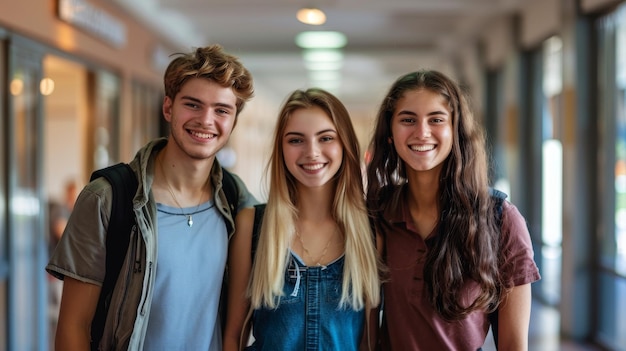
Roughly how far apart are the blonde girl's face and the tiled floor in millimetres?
4023

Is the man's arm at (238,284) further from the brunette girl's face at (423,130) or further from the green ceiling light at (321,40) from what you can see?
the green ceiling light at (321,40)

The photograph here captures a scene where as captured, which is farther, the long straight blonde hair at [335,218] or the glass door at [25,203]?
the glass door at [25,203]

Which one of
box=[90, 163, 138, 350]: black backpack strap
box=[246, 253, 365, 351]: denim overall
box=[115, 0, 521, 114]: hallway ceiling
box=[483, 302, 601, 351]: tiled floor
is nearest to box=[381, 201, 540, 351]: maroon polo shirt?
box=[246, 253, 365, 351]: denim overall

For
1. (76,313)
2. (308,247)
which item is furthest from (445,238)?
(76,313)

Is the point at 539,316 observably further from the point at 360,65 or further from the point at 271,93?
the point at 271,93

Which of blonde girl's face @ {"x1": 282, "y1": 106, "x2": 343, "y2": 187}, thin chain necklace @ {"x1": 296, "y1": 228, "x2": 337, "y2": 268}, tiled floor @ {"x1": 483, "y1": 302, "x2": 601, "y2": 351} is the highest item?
blonde girl's face @ {"x1": 282, "y1": 106, "x2": 343, "y2": 187}

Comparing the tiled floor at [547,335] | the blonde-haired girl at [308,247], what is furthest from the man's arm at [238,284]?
the tiled floor at [547,335]

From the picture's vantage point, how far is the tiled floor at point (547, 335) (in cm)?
548

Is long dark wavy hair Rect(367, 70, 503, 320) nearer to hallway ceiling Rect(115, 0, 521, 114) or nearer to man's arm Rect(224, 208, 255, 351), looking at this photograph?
man's arm Rect(224, 208, 255, 351)

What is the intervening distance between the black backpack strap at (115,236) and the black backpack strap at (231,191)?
1.20 feet

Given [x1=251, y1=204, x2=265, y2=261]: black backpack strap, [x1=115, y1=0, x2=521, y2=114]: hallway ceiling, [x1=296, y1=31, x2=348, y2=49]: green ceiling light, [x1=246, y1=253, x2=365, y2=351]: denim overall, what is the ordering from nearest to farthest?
[x1=246, y1=253, x2=365, y2=351]: denim overall → [x1=251, y1=204, x2=265, y2=261]: black backpack strap → [x1=115, y1=0, x2=521, y2=114]: hallway ceiling → [x1=296, y1=31, x2=348, y2=49]: green ceiling light

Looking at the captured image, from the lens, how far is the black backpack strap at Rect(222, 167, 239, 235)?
87.1 inches

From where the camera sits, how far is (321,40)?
1010 centimetres

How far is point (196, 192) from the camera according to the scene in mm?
A: 2125
